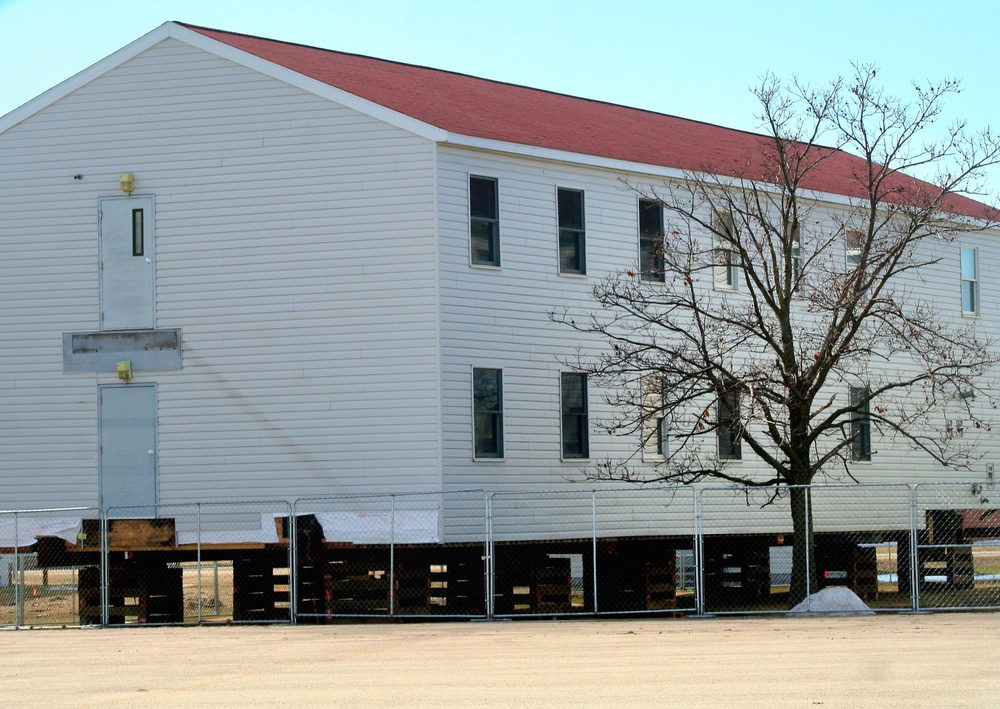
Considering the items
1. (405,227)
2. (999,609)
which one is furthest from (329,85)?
(999,609)

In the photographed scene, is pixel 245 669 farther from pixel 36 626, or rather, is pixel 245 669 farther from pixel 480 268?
pixel 480 268

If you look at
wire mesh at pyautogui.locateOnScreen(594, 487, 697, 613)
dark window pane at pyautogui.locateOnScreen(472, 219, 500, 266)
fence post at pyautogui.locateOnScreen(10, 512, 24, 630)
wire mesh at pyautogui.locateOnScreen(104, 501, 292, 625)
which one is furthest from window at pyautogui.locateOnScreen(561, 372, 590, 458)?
fence post at pyautogui.locateOnScreen(10, 512, 24, 630)

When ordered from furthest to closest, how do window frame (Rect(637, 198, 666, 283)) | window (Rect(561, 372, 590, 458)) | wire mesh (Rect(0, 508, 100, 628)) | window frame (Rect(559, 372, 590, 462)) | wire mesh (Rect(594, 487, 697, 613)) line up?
window frame (Rect(637, 198, 666, 283))
window (Rect(561, 372, 590, 458))
window frame (Rect(559, 372, 590, 462))
wire mesh (Rect(594, 487, 697, 613))
wire mesh (Rect(0, 508, 100, 628))

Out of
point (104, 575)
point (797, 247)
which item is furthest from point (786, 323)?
point (104, 575)

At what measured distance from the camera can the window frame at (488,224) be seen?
24766mm

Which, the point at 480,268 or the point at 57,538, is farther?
the point at 480,268

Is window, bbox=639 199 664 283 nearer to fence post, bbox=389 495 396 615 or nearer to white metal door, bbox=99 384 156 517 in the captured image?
fence post, bbox=389 495 396 615

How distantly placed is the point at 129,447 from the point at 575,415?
326 inches

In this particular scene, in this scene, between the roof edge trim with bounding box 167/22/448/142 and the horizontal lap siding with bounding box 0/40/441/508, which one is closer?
the roof edge trim with bounding box 167/22/448/142

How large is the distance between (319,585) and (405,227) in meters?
6.38

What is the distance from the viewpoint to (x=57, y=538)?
2284cm

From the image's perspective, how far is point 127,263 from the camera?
25422 mm

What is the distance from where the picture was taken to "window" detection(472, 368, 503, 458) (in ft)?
80.8

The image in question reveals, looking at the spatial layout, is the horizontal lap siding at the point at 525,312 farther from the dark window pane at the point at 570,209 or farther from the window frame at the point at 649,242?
the window frame at the point at 649,242
